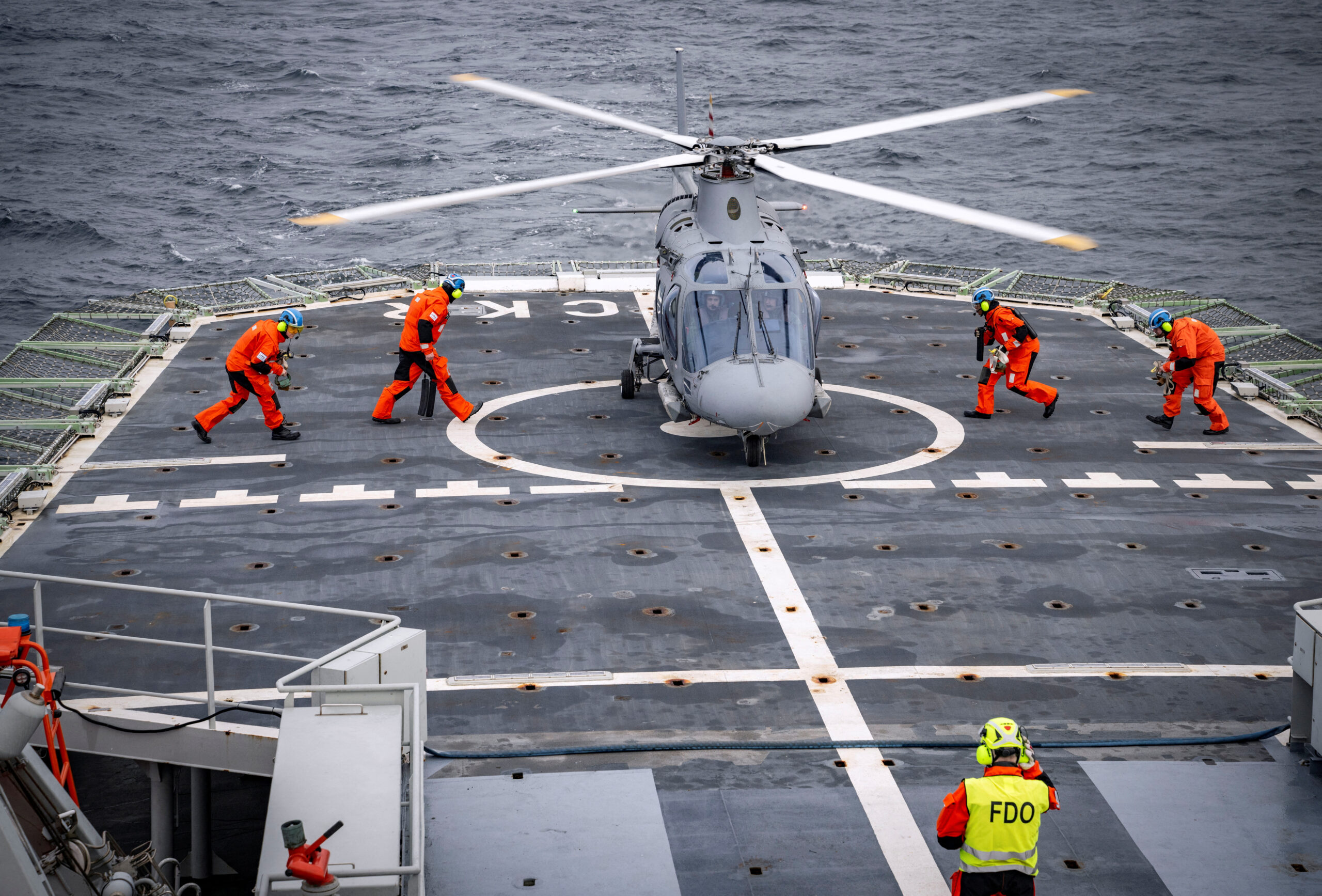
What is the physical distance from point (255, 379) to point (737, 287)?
6.43 m

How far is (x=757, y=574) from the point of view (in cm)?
1327

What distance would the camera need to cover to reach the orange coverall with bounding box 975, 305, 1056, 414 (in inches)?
708

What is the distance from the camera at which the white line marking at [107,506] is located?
14.8 m

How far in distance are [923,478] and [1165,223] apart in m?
36.2

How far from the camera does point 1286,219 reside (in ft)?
157

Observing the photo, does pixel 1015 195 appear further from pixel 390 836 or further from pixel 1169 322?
pixel 390 836

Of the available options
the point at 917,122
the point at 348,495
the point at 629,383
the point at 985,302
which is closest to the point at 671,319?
the point at 629,383

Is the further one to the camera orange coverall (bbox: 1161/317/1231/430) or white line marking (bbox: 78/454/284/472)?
orange coverall (bbox: 1161/317/1231/430)

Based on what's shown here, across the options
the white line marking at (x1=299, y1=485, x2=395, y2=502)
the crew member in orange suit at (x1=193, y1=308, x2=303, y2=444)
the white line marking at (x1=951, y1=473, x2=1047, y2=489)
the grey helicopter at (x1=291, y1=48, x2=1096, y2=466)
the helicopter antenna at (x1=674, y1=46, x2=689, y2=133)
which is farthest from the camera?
the helicopter antenna at (x1=674, y1=46, x2=689, y2=133)

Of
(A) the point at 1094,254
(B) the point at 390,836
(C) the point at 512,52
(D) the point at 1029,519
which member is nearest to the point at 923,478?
(D) the point at 1029,519

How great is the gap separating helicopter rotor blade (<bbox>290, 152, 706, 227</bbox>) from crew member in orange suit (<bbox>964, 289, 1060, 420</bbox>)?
463 cm

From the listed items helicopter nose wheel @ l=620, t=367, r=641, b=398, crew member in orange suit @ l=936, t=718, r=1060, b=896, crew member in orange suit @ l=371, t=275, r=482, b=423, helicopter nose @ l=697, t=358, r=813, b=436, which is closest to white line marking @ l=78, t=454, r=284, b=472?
crew member in orange suit @ l=371, t=275, r=482, b=423

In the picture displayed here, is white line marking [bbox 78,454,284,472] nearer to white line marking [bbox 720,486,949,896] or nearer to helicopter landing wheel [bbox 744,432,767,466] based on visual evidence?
helicopter landing wheel [bbox 744,432,767,466]

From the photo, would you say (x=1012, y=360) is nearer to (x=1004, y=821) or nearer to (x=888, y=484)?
(x=888, y=484)
